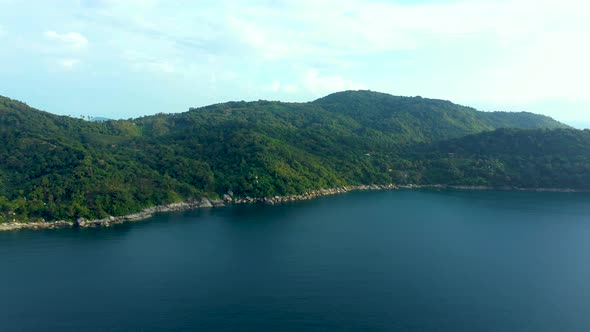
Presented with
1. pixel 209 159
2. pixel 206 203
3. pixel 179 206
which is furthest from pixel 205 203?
pixel 209 159

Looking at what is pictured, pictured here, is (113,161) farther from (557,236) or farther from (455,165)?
(455,165)

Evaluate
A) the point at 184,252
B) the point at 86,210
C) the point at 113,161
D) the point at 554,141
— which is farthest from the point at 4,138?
the point at 554,141

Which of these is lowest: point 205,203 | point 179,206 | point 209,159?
point 179,206

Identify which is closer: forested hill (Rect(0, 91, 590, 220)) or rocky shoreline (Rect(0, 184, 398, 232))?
rocky shoreline (Rect(0, 184, 398, 232))

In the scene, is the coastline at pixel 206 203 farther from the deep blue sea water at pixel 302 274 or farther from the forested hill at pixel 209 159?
the deep blue sea water at pixel 302 274

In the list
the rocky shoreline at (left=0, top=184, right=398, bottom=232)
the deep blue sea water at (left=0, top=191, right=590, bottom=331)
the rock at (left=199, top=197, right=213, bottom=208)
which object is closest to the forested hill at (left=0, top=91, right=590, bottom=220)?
the rocky shoreline at (left=0, top=184, right=398, bottom=232)

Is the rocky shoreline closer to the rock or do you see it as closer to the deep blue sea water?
the rock

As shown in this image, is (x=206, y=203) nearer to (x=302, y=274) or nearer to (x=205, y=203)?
(x=205, y=203)
